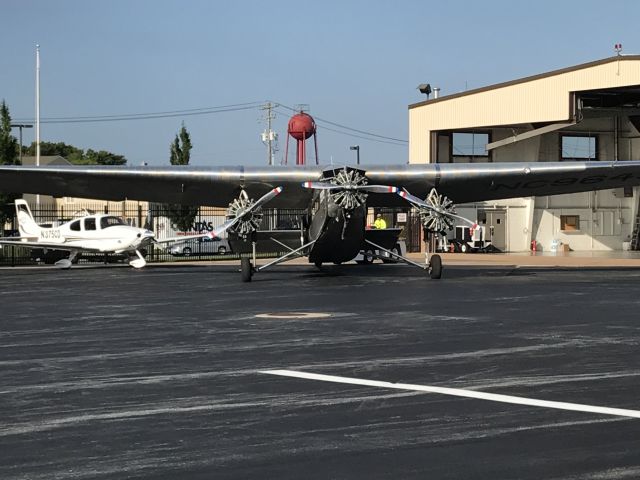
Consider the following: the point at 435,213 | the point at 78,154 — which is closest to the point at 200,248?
the point at 435,213

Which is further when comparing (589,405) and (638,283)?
(638,283)

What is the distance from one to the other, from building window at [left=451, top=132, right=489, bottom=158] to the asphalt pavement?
109 ft

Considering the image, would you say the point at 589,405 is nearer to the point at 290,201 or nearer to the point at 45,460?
the point at 45,460

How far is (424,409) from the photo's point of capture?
686 cm

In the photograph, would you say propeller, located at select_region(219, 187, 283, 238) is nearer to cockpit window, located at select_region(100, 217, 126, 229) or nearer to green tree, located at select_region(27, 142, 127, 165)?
cockpit window, located at select_region(100, 217, 126, 229)

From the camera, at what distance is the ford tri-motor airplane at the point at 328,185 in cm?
2275

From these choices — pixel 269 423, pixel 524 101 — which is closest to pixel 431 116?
pixel 524 101

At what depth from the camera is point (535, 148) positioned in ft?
157

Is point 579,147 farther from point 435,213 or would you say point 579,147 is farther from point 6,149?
point 6,149

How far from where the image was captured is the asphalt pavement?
17.7 ft

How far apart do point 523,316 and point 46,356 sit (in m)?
7.94

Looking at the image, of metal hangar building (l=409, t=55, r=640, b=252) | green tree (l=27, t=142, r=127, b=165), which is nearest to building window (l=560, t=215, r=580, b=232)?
metal hangar building (l=409, t=55, r=640, b=252)

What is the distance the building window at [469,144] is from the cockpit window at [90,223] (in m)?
24.1

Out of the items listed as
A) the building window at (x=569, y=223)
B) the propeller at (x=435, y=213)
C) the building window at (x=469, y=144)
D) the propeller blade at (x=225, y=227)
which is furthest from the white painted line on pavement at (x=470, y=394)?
the building window at (x=569, y=223)
